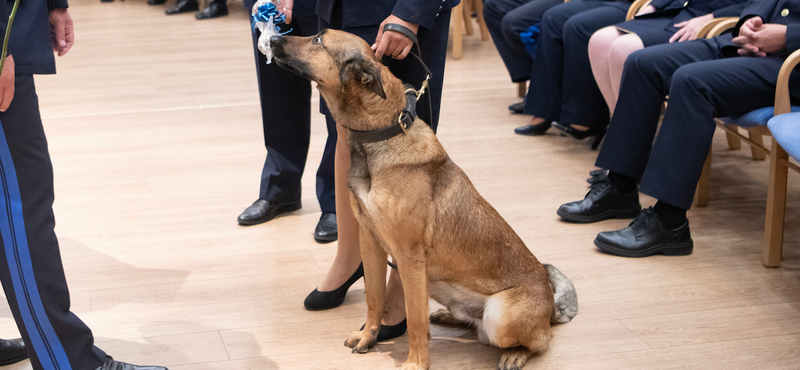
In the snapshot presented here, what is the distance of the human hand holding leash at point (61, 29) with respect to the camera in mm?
1523

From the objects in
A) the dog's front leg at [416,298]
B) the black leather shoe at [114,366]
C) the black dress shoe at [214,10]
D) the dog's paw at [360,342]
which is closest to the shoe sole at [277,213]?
the dog's paw at [360,342]

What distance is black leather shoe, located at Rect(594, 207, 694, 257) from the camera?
2369 mm

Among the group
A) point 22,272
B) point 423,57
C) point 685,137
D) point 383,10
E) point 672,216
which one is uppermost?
point 383,10

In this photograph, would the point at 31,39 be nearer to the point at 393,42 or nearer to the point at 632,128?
the point at 393,42

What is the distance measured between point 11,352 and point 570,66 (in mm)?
2660

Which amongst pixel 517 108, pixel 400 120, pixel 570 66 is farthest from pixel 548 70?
pixel 400 120

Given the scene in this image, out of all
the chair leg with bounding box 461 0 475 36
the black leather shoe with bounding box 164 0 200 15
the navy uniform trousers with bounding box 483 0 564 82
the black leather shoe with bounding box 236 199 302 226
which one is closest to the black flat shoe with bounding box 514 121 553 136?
the navy uniform trousers with bounding box 483 0 564 82

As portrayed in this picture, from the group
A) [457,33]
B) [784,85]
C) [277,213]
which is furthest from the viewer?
[457,33]

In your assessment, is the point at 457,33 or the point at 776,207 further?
the point at 457,33

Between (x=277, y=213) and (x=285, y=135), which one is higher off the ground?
(x=285, y=135)

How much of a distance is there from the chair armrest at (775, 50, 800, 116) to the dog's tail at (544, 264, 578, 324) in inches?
37.8

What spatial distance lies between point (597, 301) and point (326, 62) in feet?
3.72

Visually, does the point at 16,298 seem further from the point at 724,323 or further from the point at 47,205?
the point at 724,323

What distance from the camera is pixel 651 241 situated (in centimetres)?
237
